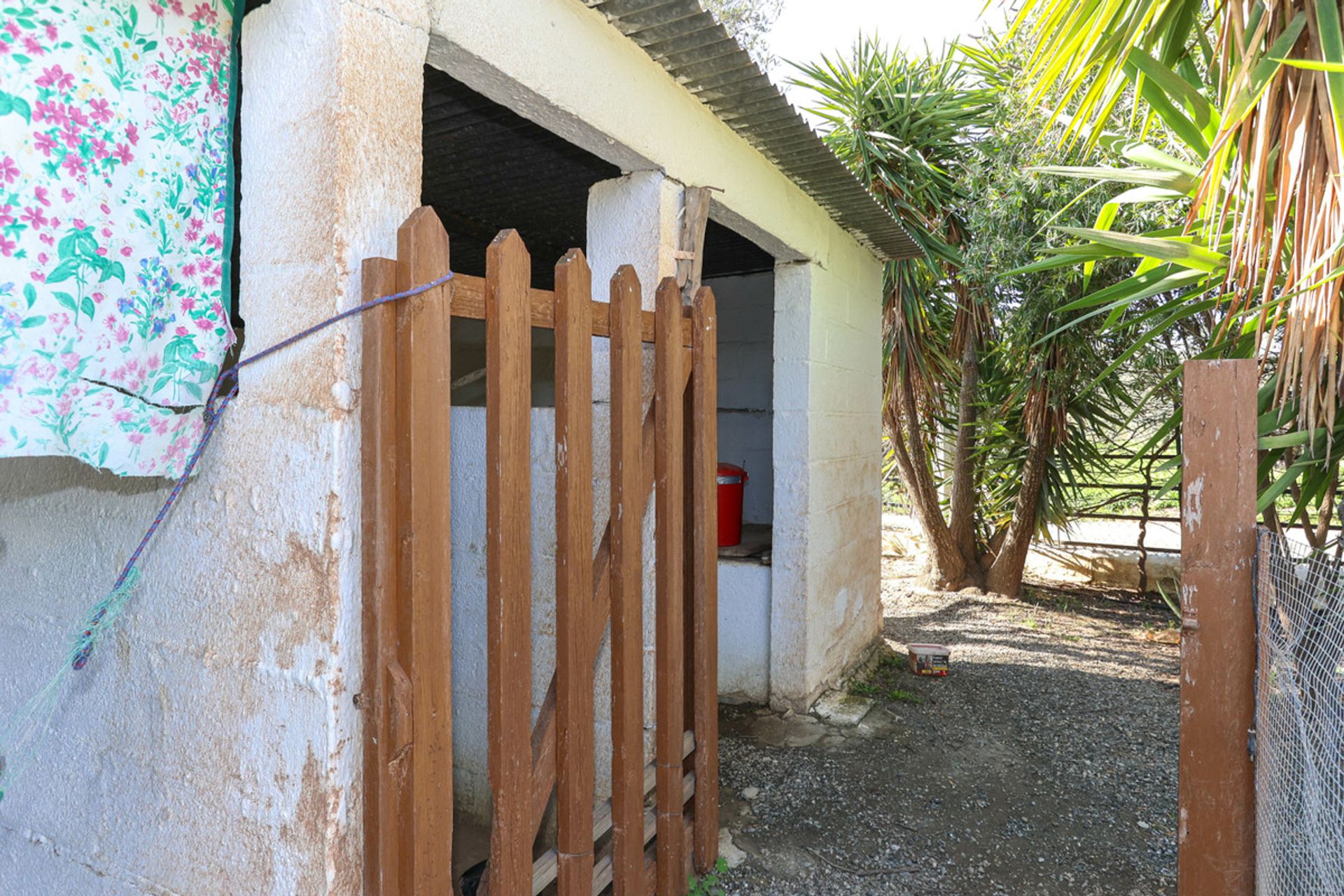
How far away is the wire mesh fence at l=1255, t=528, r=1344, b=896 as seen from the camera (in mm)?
1603

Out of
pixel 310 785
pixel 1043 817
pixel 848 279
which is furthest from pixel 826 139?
pixel 310 785

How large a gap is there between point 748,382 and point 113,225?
5546 millimetres

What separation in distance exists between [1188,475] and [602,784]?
227 centimetres

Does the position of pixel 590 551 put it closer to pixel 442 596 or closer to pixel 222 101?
pixel 442 596

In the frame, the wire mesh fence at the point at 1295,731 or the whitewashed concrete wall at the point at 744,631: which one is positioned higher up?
the wire mesh fence at the point at 1295,731

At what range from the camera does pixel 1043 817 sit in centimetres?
351

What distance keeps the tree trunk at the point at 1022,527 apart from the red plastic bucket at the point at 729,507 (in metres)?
3.77

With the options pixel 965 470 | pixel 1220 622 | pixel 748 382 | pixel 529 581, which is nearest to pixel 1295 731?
pixel 1220 622

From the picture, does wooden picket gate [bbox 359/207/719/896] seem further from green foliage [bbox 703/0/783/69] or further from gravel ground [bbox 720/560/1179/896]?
green foliage [bbox 703/0/783/69]

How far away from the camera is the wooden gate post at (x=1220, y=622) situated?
1.67 m

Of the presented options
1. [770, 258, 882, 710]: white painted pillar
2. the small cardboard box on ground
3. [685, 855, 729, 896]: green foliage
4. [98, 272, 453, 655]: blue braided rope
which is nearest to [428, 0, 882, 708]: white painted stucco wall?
[770, 258, 882, 710]: white painted pillar

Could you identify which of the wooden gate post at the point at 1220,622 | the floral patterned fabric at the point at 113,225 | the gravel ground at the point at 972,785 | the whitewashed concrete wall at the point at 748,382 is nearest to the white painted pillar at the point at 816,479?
the gravel ground at the point at 972,785

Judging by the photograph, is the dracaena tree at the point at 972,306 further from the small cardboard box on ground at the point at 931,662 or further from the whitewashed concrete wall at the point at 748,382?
the small cardboard box on ground at the point at 931,662

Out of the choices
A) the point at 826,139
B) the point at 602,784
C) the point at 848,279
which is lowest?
the point at 602,784
